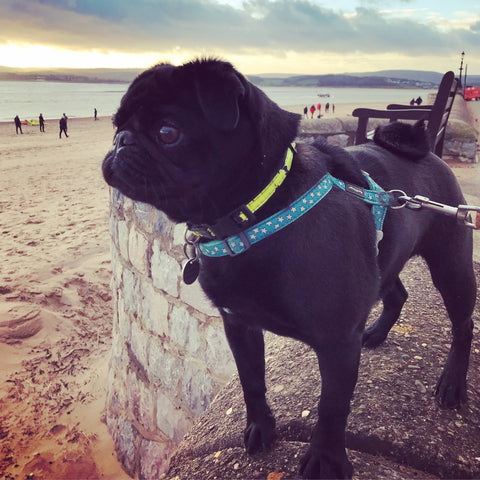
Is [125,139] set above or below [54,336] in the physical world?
above

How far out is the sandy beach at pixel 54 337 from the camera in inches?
183

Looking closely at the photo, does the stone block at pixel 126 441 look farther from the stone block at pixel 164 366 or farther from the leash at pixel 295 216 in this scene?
the leash at pixel 295 216

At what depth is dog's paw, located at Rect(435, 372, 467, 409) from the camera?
6.40ft

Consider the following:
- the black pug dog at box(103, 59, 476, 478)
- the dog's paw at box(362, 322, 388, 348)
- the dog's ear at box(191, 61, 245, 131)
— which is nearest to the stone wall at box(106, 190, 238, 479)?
the dog's paw at box(362, 322, 388, 348)

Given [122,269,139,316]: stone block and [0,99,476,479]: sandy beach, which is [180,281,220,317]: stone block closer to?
[122,269,139,316]: stone block

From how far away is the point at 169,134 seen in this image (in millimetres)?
1386

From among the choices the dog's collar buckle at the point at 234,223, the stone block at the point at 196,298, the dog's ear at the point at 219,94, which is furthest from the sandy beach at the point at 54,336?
the dog's ear at the point at 219,94

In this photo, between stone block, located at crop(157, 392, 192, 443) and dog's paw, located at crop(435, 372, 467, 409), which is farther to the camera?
stone block, located at crop(157, 392, 192, 443)

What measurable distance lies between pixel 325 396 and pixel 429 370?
3.06 ft

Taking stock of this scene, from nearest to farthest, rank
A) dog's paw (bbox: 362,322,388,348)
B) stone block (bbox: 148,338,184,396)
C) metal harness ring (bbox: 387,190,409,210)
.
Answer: metal harness ring (bbox: 387,190,409,210) → dog's paw (bbox: 362,322,388,348) → stone block (bbox: 148,338,184,396)

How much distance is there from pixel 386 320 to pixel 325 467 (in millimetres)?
1021

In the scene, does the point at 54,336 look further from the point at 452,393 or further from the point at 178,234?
the point at 452,393

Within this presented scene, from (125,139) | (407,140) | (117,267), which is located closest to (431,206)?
(407,140)

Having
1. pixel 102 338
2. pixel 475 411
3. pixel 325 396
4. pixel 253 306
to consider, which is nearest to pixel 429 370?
pixel 475 411
